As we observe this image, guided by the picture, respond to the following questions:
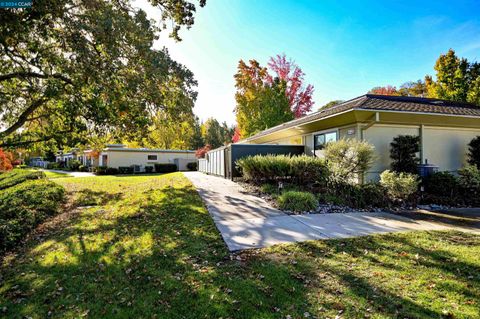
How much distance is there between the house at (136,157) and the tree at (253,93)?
31.0 ft

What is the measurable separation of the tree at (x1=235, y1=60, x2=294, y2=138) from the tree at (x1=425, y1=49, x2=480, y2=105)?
13158 mm

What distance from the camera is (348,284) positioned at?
3.14m

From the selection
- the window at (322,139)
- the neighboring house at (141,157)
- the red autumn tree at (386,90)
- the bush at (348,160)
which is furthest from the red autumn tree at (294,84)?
the bush at (348,160)

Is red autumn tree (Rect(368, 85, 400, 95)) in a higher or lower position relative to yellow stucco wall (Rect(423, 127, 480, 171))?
higher

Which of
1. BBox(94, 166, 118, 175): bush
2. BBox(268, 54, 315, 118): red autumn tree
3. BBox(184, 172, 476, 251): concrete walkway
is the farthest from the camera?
BBox(268, 54, 315, 118): red autumn tree

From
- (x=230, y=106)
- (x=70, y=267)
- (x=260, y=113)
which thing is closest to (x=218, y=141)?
(x=230, y=106)

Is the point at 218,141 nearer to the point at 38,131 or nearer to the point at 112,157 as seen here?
the point at 112,157

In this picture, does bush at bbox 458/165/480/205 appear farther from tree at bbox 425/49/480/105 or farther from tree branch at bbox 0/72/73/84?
tree at bbox 425/49/480/105

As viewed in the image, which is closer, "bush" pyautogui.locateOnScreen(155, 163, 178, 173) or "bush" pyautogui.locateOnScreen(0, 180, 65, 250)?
"bush" pyautogui.locateOnScreen(0, 180, 65, 250)

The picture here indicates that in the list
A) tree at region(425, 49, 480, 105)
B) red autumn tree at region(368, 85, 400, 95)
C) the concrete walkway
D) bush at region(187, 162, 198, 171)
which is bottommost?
the concrete walkway

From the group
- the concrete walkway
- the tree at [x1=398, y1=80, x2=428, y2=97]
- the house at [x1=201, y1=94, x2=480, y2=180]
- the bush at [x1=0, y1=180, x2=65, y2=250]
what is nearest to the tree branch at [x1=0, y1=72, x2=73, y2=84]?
the bush at [x1=0, y1=180, x2=65, y2=250]

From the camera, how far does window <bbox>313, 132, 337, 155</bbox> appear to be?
11.4m

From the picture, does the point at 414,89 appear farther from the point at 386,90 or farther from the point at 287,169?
the point at 287,169

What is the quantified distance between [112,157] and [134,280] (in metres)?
28.4
